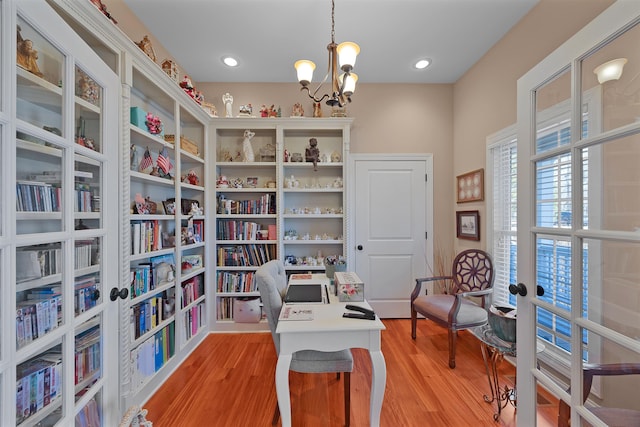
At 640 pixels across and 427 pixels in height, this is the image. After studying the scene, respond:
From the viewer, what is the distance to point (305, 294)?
1.72 meters

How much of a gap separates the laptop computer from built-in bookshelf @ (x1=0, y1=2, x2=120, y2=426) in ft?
3.13

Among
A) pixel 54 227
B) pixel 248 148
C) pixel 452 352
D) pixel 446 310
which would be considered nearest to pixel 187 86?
pixel 248 148

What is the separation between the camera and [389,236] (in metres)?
3.01

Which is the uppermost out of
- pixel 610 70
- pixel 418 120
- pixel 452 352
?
pixel 418 120

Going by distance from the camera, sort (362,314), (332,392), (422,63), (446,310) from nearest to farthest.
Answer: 1. (362,314)
2. (332,392)
3. (446,310)
4. (422,63)

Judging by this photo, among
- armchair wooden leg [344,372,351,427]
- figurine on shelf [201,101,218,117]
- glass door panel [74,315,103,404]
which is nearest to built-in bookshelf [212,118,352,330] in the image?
figurine on shelf [201,101,218,117]

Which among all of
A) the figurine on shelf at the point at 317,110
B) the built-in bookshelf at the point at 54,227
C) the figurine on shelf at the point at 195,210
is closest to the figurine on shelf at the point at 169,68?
the built-in bookshelf at the point at 54,227

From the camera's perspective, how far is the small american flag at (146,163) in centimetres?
188

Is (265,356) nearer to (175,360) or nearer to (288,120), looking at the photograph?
(175,360)

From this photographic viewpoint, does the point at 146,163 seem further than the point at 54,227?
Yes

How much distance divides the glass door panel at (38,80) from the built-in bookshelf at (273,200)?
5.96 ft

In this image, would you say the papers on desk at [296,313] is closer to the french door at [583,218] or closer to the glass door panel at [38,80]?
the french door at [583,218]

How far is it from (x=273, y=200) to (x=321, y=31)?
67.1 inches

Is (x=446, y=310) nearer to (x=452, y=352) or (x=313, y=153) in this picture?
(x=452, y=352)
